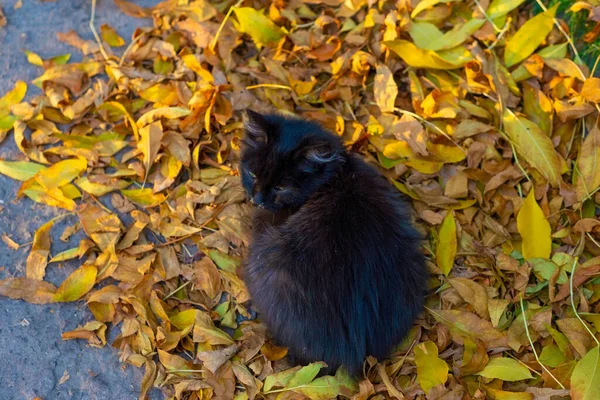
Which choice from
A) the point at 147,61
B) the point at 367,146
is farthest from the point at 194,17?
the point at 367,146

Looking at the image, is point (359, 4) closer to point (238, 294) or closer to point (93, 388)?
point (238, 294)

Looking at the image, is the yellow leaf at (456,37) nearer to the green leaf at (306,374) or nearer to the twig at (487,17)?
the twig at (487,17)

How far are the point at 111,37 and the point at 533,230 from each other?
264 centimetres

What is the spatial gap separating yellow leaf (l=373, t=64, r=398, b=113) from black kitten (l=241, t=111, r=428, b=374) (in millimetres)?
582

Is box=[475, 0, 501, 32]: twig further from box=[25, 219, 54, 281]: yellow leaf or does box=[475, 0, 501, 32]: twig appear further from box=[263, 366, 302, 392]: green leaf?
box=[25, 219, 54, 281]: yellow leaf

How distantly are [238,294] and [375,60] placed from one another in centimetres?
151

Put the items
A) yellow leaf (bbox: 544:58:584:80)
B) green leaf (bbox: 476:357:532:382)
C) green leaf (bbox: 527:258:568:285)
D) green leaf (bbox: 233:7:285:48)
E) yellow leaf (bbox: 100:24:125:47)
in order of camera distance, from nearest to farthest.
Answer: green leaf (bbox: 476:357:532:382) → green leaf (bbox: 527:258:568:285) → yellow leaf (bbox: 544:58:584:80) → green leaf (bbox: 233:7:285:48) → yellow leaf (bbox: 100:24:125:47)

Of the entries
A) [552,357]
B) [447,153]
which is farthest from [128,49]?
[552,357]

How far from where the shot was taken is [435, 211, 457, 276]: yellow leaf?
2.81 m

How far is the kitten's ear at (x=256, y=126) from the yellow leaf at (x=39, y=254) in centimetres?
118

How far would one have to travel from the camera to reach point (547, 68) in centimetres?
318

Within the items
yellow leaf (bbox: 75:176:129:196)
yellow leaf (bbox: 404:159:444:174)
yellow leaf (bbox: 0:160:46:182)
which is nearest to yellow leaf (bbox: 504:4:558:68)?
yellow leaf (bbox: 404:159:444:174)

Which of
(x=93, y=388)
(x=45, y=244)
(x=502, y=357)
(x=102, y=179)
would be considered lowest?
(x=93, y=388)

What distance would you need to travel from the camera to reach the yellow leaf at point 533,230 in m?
2.78
